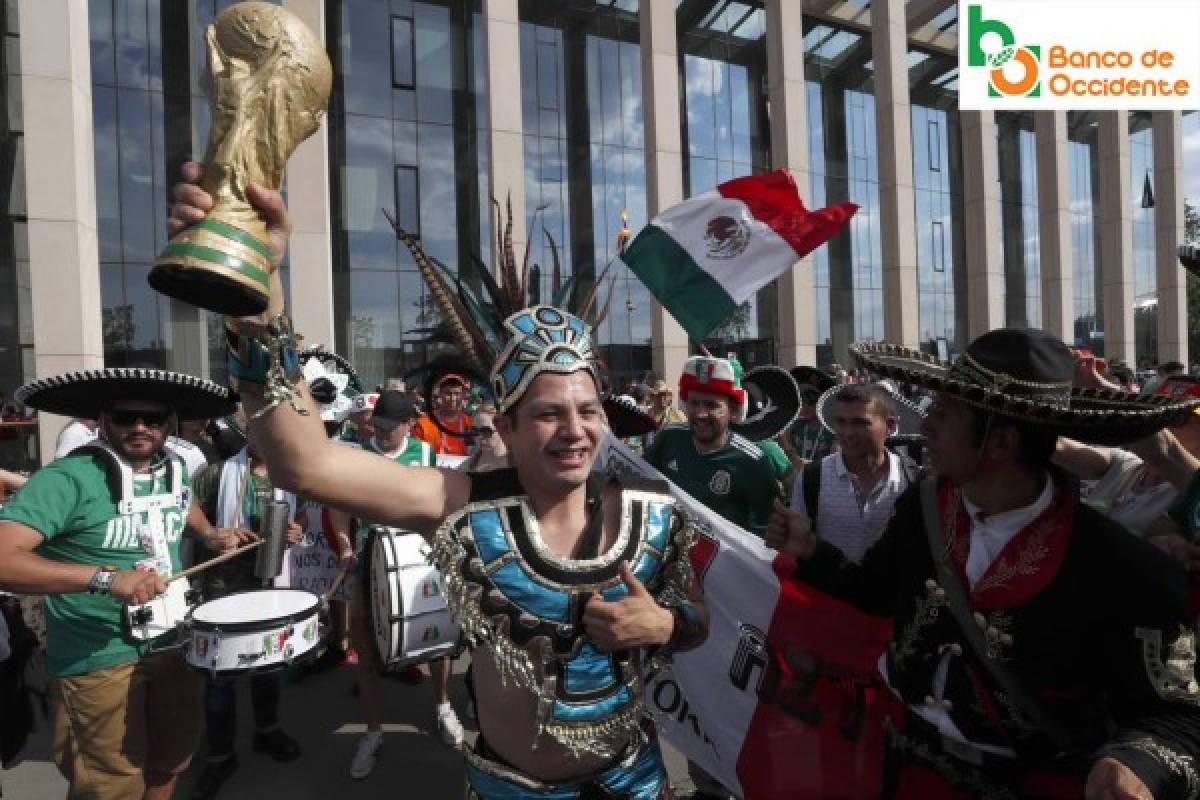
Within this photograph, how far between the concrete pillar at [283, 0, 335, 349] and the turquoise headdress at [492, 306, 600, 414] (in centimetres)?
1165

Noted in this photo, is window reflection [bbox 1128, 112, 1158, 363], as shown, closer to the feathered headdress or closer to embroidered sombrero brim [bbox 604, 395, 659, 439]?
embroidered sombrero brim [bbox 604, 395, 659, 439]

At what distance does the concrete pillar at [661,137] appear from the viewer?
16.2 metres

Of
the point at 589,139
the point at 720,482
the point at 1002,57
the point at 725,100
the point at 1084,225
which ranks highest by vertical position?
the point at 725,100

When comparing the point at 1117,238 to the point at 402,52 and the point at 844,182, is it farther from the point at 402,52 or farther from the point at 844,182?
the point at 402,52

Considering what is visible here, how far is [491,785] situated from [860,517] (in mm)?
2732

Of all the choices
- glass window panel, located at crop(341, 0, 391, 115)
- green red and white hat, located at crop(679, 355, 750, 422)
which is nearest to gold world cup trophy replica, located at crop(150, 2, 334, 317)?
green red and white hat, located at crop(679, 355, 750, 422)

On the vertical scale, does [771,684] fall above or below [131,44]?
below

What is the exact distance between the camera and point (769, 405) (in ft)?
21.9

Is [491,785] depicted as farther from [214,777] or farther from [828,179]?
[828,179]

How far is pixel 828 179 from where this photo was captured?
87.0ft

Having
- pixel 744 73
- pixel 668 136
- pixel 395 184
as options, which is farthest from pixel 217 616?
pixel 744 73

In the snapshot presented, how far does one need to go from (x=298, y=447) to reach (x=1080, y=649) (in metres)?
2.16

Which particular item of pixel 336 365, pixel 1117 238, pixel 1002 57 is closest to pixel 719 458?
pixel 336 365

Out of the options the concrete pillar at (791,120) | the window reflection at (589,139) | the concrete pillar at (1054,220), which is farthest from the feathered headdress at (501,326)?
the concrete pillar at (1054,220)
